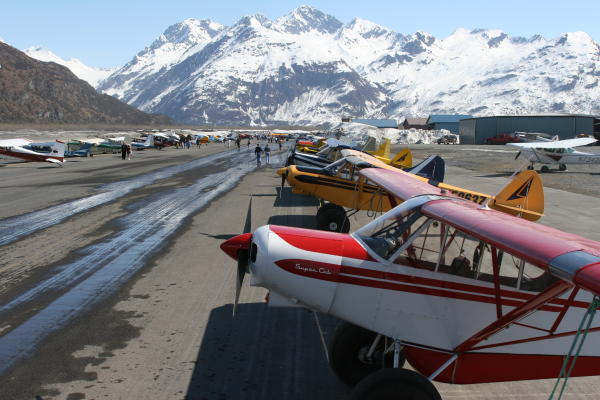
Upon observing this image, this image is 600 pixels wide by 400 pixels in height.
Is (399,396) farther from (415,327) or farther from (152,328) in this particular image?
(152,328)

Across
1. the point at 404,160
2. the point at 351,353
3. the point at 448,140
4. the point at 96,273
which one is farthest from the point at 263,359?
the point at 448,140

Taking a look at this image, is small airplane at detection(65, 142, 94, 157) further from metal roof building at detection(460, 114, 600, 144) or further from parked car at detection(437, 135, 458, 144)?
Result: parked car at detection(437, 135, 458, 144)

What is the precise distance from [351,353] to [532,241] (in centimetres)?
247

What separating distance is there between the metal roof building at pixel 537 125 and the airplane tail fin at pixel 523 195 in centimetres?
8547

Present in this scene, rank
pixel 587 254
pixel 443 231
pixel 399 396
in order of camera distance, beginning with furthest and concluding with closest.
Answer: pixel 443 231 < pixel 399 396 < pixel 587 254

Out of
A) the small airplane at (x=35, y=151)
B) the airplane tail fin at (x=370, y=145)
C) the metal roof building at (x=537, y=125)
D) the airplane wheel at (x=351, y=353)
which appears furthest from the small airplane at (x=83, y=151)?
the metal roof building at (x=537, y=125)

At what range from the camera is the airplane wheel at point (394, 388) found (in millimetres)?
4766

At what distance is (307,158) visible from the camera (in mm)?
22953

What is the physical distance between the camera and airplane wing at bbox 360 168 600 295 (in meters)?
3.74

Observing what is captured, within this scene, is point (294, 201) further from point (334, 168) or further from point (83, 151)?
point (83, 151)

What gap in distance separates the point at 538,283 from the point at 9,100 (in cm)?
19171

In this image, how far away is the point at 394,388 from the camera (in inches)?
189

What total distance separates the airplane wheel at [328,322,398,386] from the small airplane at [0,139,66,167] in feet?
133

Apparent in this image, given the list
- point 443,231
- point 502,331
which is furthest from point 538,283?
point 443,231
